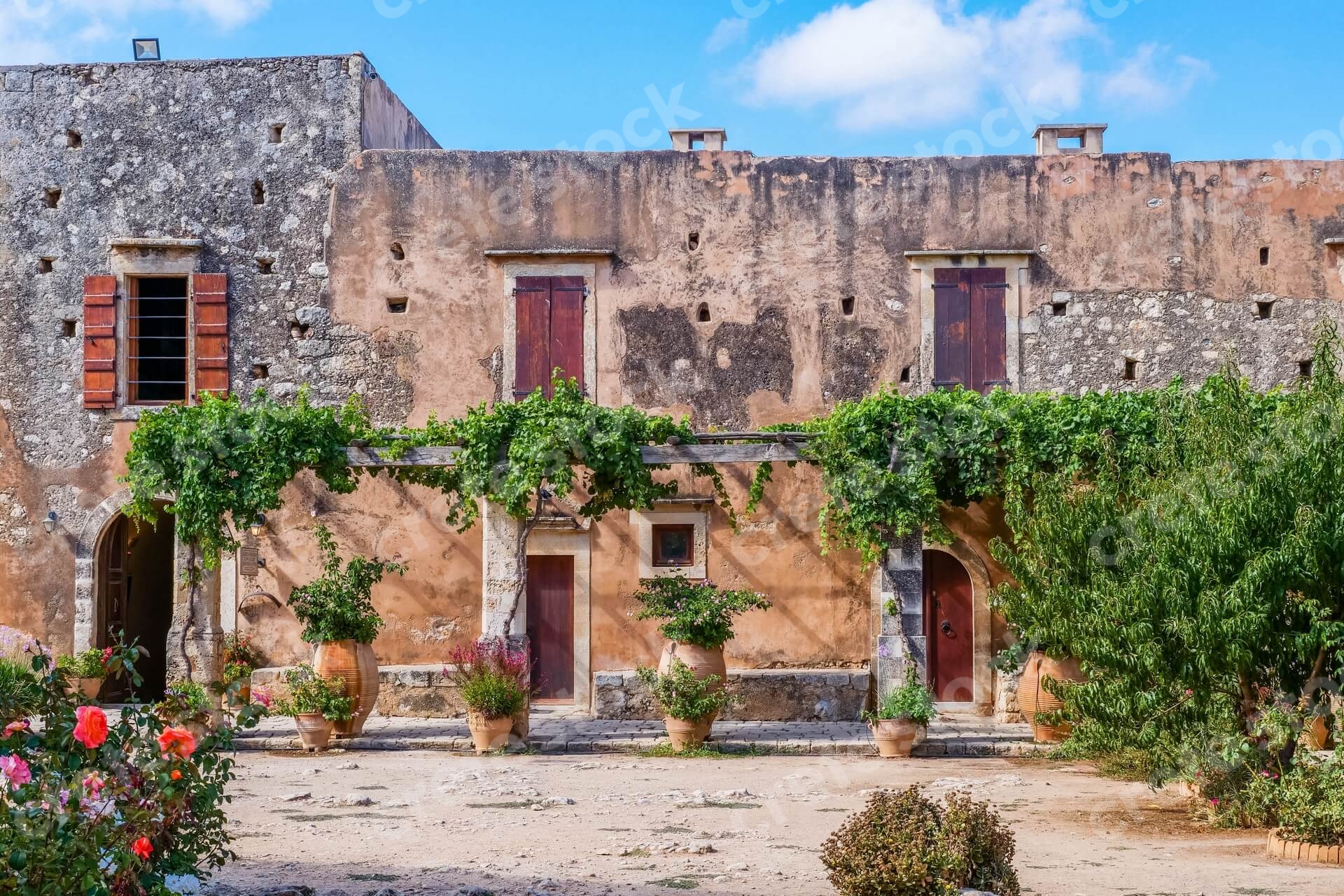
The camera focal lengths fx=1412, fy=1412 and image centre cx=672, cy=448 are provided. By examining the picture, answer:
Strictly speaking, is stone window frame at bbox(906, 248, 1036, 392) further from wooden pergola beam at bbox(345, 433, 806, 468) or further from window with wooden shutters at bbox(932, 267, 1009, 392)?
wooden pergola beam at bbox(345, 433, 806, 468)

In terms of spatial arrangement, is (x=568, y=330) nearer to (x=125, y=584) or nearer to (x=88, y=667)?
(x=88, y=667)

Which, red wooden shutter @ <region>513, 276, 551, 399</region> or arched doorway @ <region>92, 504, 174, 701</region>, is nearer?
red wooden shutter @ <region>513, 276, 551, 399</region>

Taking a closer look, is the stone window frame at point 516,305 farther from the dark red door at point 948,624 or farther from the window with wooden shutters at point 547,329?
the dark red door at point 948,624

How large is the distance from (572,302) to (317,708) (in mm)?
4995

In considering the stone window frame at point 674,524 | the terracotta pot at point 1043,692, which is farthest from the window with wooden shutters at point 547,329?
the terracotta pot at point 1043,692

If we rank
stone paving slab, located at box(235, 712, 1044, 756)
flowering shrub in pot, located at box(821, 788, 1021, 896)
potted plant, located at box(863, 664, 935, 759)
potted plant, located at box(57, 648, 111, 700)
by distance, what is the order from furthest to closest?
1. potted plant, located at box(57, 648, 111, 700)
2. stone paving slab, located at box(235, 712, 1044, 756)
3. potted plant, located at box(863, 664, 935, 759)
4. flowering shrub in pot, located at box(821, 788, 1021, 896)

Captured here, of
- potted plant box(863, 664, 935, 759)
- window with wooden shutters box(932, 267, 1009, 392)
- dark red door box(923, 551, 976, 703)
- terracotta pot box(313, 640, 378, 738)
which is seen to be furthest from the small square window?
potted plant box(863, 664, 935, 759)

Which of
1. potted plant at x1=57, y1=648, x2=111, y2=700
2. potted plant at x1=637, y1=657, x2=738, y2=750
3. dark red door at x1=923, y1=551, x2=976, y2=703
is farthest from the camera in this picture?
dark red door at x1=923, y1=551, x2=976, y2=703

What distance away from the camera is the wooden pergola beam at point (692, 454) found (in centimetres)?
1217

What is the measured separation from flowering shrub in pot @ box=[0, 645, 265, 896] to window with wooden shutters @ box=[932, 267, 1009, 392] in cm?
1012

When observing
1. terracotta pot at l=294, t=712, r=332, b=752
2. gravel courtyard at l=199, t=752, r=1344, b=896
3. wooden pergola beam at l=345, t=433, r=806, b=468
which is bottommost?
gravel courtyard at l=199, t=752, r=1344, b=896

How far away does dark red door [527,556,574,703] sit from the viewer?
1470cm

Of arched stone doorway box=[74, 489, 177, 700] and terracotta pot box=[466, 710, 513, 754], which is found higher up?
arched stone doorway box=[74, 489, 177, 700]

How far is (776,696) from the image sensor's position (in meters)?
13.5
